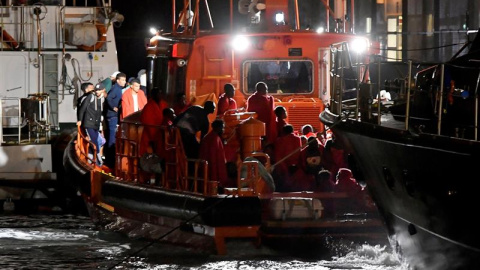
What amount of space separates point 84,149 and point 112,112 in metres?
1.02

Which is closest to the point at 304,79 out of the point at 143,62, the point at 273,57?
the point at 273,57

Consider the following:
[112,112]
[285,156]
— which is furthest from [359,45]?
[112,112]

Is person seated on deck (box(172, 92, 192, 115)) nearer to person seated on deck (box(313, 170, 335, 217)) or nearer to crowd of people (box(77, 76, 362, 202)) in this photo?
crowd of people (box(77, 76, 362, 202))

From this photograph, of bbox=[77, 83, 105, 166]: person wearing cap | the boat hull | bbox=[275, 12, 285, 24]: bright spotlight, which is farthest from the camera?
bbox=[77, 83, 105, 166]: person wearing cap

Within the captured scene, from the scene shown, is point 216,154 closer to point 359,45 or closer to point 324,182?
point 324,182

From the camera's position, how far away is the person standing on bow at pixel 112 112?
13.9 meters

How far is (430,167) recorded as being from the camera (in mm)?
7043

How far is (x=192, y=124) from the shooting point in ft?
34.2

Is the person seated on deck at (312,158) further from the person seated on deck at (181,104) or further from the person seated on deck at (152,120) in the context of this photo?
the person seated on deck at (181,104)

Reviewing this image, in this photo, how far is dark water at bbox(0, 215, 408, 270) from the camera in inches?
378

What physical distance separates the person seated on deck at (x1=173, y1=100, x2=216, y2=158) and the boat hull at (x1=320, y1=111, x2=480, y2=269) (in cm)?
213

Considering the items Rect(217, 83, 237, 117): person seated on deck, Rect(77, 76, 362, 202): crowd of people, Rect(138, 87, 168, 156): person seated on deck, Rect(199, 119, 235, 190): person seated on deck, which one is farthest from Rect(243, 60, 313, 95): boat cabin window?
Rect(199, 119, 235, 190): person seated on deck

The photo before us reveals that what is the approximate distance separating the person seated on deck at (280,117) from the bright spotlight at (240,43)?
1.13 m

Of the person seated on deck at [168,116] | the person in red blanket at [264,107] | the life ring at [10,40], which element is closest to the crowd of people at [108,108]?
the person seated on deck at [168,116]
